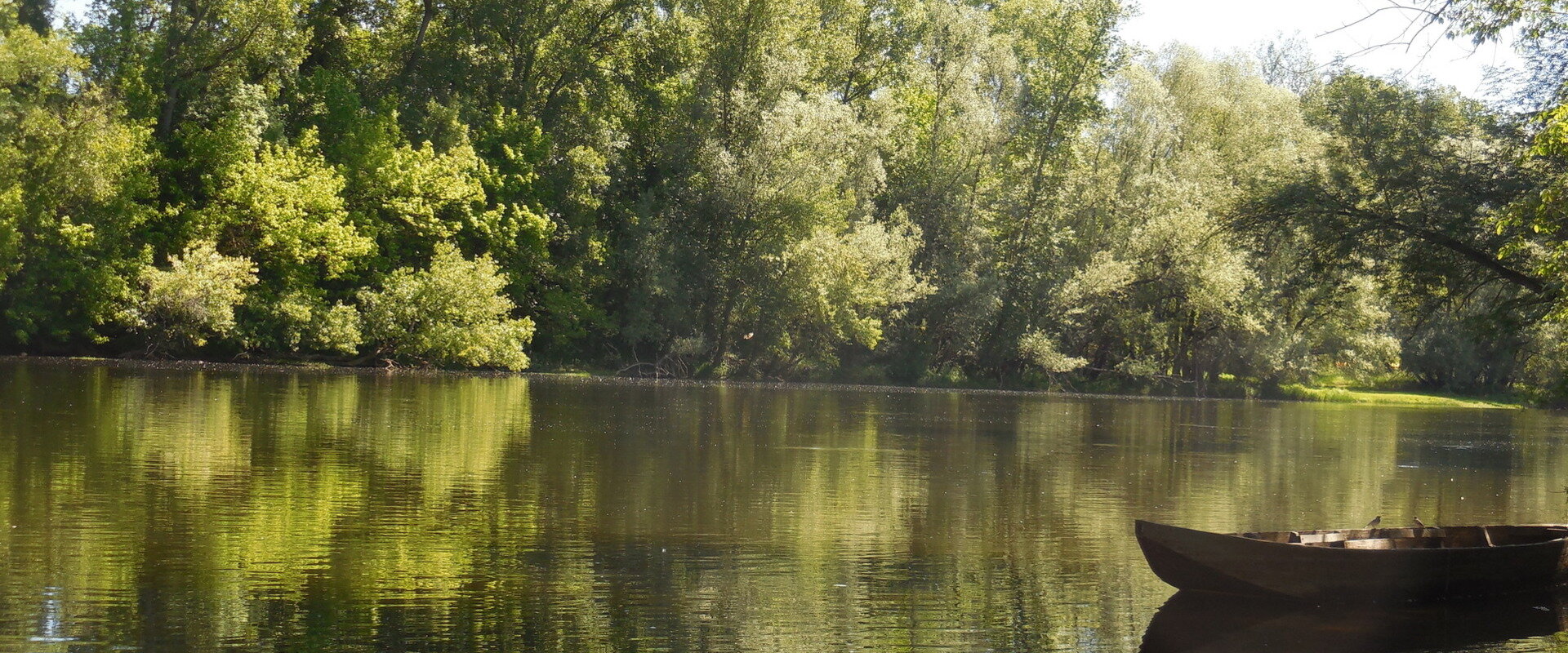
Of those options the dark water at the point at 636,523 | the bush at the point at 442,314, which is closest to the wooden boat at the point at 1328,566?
the dark water at the point at 636,523

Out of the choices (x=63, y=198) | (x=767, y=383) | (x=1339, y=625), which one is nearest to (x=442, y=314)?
(x=63, y=198)

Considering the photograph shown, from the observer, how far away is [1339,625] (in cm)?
1303

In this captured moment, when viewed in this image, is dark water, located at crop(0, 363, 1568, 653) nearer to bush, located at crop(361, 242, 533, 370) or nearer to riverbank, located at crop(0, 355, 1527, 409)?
riverbank, located at crop(0, 355, 1527, 409)

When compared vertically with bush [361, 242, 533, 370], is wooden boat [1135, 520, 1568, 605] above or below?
below

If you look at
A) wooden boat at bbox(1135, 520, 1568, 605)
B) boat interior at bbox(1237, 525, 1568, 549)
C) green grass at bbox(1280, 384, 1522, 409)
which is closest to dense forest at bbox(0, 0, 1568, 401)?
green grass at bbox(1280, 384, 1522, 409)

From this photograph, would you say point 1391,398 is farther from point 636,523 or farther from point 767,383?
point 636,523

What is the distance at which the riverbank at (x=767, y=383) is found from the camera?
155 ft

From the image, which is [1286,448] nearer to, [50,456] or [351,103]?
[50,456]

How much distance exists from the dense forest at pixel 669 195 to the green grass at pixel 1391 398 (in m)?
1.48

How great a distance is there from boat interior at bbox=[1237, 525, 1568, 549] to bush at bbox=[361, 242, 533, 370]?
41433 millimetres

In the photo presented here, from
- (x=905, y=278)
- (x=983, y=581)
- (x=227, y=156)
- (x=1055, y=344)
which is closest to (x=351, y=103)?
(x=227, y=156)

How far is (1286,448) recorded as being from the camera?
33094mm

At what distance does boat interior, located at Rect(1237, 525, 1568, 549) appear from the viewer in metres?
14.5

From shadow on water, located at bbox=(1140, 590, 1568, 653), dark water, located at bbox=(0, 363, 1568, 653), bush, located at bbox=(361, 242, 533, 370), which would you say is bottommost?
shadow on water, located at bbox=(1140, 590, 1568, 653)
